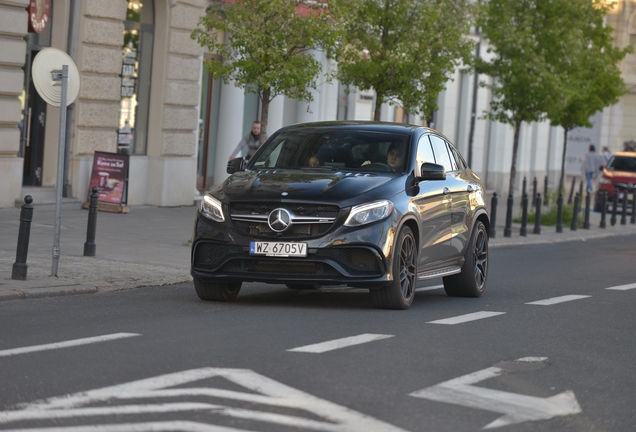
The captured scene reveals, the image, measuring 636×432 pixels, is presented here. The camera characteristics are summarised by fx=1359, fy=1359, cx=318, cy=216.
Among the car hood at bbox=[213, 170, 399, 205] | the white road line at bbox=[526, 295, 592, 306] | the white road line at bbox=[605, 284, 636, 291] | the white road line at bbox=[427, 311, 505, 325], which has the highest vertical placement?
the car hood at bbox=[213, 170, 399, 205]

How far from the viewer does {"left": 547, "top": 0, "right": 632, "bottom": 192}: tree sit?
29.2 meters

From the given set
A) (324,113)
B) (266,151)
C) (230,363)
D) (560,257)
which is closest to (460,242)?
(266,151)

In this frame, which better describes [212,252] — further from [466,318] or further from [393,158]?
[466,318]

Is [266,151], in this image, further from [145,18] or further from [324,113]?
[324,113]

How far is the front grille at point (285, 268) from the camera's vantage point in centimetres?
1057

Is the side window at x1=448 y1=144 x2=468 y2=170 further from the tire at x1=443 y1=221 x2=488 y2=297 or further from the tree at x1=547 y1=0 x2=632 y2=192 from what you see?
the tree at x1=547 y1=0 x2=632 y2=192

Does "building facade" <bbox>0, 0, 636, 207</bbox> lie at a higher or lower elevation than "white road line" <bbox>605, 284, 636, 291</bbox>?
higher

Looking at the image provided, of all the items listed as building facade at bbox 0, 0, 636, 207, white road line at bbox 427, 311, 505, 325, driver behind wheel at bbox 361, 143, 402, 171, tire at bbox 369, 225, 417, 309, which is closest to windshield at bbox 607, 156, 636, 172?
building facade at bbox 0, 0, 636, 207

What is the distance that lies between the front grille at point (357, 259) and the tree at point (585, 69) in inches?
712

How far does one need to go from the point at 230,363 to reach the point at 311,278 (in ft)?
9.59

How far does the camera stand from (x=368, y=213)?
10617mm

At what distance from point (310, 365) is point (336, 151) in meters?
4.26

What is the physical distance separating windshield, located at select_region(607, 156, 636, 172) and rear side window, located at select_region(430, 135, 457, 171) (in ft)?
82.2

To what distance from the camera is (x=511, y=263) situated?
61.3ft
